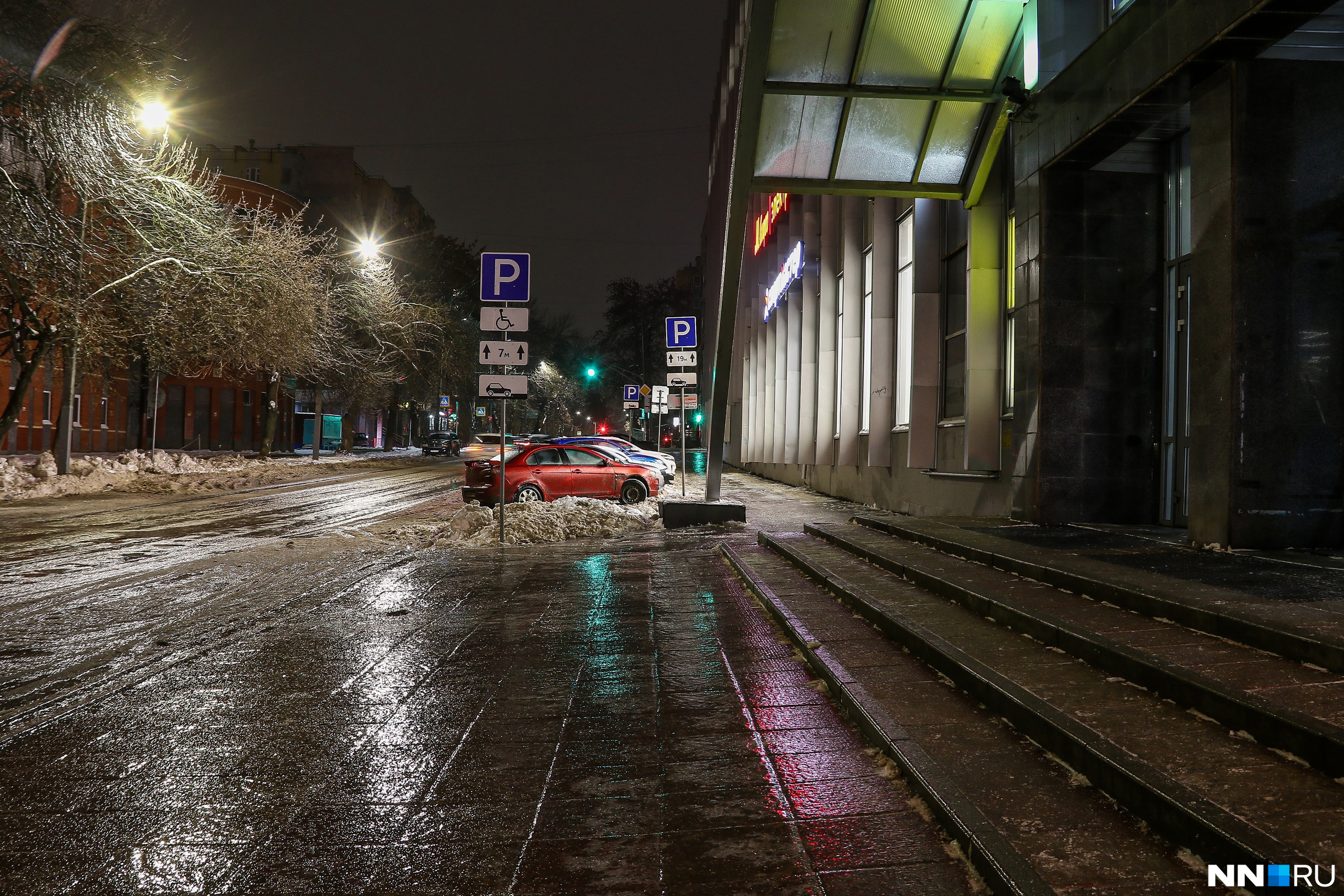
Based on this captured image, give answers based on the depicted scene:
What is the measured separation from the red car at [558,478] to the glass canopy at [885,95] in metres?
7.22

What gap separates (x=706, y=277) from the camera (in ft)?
225

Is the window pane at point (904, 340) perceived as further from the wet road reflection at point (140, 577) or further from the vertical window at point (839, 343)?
the wet road reflection at point (140, 577)

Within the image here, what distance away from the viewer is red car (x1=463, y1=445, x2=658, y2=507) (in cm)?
1766

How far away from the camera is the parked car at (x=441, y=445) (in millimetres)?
58219

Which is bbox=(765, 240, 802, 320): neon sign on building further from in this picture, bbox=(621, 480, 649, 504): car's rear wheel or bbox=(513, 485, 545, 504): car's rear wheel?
bbox=(513, 485, 545, 504): car's rear wheel

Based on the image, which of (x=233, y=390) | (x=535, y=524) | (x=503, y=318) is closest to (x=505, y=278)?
(x=503, y=318)

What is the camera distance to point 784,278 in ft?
96.7

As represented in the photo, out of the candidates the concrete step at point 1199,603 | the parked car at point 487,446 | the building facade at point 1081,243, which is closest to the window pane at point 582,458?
the building facade at point 1081,243

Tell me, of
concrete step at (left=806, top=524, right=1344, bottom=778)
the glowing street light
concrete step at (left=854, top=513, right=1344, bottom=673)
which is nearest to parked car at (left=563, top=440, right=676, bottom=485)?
the glowing street light

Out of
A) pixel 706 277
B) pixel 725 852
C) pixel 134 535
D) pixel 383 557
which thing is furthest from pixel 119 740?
pixel 706 277

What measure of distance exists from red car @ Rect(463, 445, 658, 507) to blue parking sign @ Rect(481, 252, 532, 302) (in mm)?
5451

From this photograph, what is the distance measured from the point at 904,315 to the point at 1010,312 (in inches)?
193

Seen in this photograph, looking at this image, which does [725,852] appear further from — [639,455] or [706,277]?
[706,277]

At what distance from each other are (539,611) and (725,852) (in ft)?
16.7
